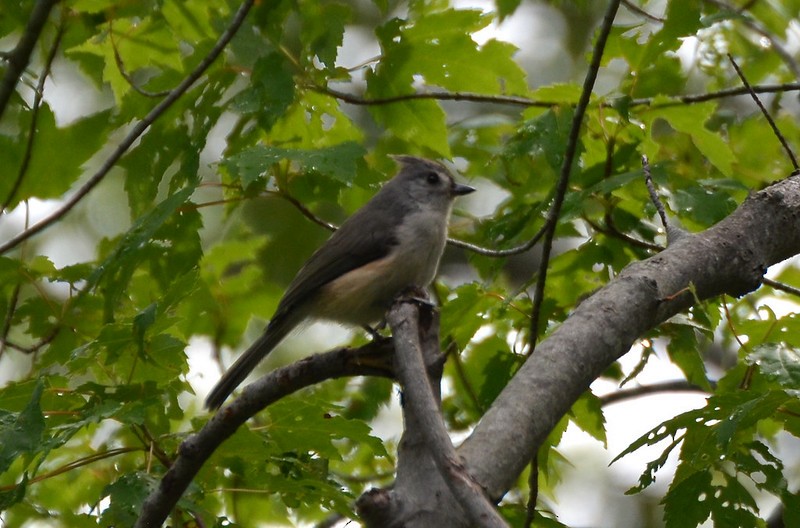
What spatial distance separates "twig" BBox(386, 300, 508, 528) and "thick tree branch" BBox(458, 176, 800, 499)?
0.43 feet

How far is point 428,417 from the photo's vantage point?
6.88 ft

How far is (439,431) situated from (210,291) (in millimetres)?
2989

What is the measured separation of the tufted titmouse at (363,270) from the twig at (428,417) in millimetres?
1678

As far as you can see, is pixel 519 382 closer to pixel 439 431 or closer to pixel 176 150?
pixel 439 431

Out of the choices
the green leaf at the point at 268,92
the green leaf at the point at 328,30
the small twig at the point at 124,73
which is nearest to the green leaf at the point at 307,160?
the green leaf at the point at 268,92

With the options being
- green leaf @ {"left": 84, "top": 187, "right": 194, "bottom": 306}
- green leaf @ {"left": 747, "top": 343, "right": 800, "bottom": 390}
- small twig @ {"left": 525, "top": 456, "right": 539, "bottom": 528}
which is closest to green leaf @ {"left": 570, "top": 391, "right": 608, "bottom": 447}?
small twig @ {"left": 525, "top": 456, "right": 539, "bottom": 528}

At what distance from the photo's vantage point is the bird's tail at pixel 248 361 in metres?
4.14

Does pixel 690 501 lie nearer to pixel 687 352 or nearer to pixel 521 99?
pixel 687 352

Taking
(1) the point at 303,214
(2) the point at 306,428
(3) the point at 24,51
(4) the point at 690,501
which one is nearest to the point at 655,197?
(4) the point at 690,501

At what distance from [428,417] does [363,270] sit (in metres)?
2.39

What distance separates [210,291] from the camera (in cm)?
484

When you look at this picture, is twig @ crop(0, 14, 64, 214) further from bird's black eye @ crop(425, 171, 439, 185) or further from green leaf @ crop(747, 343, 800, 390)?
green leaf @ crop(747, 343, 800, 390)

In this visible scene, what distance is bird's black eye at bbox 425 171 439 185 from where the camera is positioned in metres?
5.07

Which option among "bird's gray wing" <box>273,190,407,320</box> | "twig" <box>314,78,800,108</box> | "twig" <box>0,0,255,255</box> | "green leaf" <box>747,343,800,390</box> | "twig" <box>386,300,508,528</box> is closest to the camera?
"twig" <box>386,300,508,528</box>
